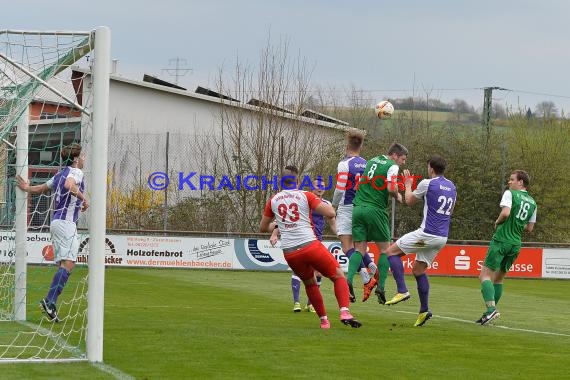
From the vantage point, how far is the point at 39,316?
1359 cm

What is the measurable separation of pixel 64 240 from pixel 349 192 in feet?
12.8

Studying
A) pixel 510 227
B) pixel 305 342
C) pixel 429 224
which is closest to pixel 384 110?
pixel 510 227

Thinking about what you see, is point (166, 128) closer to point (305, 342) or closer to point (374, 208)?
point (374, 208)

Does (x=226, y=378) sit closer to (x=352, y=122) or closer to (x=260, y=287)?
(x=260, y=287)

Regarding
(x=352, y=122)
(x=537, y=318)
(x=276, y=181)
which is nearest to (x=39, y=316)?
(x=537, y=318)

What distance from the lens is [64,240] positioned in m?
13.2

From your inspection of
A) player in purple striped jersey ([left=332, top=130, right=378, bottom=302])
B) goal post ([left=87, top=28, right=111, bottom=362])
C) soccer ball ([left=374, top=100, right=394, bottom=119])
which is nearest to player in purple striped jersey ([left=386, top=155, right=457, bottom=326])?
player in purple striped jersey ([left=332, top=130, right=378, bottom=302])

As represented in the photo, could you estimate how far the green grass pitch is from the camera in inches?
346

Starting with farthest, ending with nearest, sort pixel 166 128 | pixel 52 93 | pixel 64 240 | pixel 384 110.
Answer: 1. pixel 166 128
2. pixel 384 110
3. pixel 64 240
4. pixel 52 93

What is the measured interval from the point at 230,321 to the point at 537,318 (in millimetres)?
5066

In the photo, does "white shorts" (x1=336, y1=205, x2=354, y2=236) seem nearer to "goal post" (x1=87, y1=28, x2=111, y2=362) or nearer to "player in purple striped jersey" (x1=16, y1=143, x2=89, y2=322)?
"player in purple striped jersey" (x1=16, y1=143, x2=89, y2=322)

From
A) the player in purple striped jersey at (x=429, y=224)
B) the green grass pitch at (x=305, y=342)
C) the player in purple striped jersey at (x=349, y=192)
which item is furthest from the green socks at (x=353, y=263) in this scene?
the player in purple striped jersey at (x=429, y=224)

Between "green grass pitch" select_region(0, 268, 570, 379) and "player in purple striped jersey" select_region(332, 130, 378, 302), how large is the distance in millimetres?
751

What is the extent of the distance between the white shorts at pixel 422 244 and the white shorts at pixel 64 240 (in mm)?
4098
